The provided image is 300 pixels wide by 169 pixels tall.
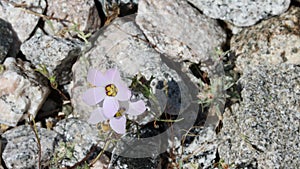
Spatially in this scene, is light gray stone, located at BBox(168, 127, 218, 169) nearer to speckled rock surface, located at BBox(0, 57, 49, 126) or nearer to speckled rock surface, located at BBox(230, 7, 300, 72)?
speckled rock surface, located at BBox(230, 7, 300, 72)

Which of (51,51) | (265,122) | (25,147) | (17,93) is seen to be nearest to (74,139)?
(25,147)

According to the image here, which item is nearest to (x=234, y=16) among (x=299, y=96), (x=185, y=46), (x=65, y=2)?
(x=185, y=46)

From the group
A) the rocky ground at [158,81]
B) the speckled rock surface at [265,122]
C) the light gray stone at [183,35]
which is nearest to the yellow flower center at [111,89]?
the rocky ground at [158,81]

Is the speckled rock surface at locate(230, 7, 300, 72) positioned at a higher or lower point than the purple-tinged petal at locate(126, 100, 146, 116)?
higher

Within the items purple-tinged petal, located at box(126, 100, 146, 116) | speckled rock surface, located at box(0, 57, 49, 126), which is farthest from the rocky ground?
purple-tinged petal, located at box(126, 100, 146, 116)

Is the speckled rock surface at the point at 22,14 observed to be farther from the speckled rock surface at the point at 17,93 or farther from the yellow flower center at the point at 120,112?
the yellow flower center at the point at 120,112

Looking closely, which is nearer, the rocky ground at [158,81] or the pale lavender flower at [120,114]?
the pale lavender flower at [120,114]
